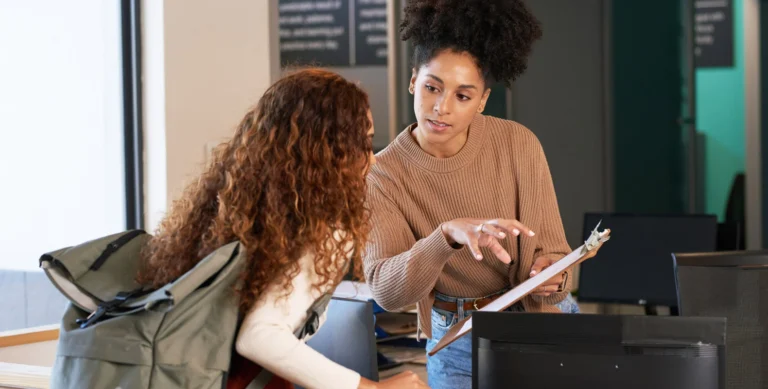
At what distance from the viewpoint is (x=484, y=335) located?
1558mm

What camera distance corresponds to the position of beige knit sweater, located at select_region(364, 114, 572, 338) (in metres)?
2.19

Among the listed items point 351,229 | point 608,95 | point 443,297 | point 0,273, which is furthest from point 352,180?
point 608,95

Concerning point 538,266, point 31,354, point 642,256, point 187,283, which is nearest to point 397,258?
point 538,266

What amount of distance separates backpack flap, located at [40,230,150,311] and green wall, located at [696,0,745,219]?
6379 mm

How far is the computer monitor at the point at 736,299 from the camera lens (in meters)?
1.98

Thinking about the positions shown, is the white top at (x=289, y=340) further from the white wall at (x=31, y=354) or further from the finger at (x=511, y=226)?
the white wall at (x=31, y=354)

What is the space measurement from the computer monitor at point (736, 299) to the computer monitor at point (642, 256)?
5.36 ft

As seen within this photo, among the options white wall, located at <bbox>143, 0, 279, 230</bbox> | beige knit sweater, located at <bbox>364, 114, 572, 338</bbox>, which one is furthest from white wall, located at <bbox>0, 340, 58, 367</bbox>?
beige knit sweater, located at <bbox>364, 114, 572, 338</bbox>

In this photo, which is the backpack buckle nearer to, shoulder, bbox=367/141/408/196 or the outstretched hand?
the outstretched hand

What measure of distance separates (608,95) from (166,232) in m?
4.59

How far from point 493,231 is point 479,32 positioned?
62 cm

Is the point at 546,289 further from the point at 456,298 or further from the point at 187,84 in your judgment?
the point at 187,84

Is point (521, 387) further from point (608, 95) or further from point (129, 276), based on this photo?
point (608, 95)

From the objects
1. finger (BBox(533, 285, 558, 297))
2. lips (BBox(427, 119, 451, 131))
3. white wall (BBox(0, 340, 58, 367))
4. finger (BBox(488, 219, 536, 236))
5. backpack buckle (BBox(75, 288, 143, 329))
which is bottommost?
white wall (BBox(0, 340, 58, 367))
